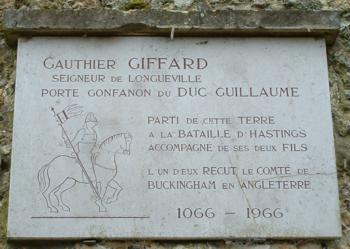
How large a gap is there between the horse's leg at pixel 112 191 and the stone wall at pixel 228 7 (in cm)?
25

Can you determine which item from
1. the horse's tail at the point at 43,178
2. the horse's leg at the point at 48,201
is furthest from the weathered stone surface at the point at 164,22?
the horse's leg at the point at 48,201

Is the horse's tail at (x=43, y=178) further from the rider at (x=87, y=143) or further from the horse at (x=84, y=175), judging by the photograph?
the rider at (x=87, y=143)

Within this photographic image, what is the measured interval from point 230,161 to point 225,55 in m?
0.72

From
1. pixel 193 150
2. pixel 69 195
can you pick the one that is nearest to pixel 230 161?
pixel 193 150

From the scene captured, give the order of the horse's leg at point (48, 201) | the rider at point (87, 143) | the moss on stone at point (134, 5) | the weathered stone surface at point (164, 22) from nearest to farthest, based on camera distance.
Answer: the horse's leg at point (48, 201)
the rider at point (87, 143)
the weathered stone surface at point (164, 22)
the moss on stone at point (134, 5)

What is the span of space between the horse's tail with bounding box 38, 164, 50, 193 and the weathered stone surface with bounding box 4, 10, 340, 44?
0.91 metres

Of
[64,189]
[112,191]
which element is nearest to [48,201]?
[64,189]

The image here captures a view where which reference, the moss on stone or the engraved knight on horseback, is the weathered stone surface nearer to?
the moss on stone

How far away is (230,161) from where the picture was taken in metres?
4.27

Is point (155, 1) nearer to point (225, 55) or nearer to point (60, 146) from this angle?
point (225, 55)

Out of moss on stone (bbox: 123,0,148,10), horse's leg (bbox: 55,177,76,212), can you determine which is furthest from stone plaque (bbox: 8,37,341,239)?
moss on stone (bbox: 123,0,148,10)

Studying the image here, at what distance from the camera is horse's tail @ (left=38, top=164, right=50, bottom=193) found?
164 inches

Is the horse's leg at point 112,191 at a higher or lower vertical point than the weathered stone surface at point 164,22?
lower

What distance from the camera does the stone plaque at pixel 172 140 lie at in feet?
13.5
